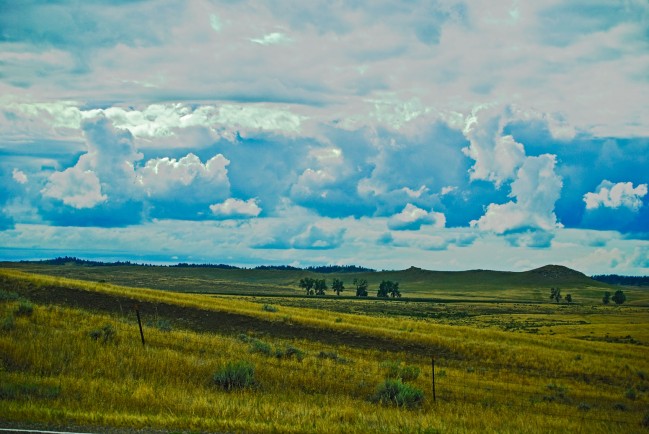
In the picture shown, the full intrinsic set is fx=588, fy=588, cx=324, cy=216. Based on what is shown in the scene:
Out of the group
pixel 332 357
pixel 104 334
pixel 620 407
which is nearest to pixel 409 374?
pixel 332 357

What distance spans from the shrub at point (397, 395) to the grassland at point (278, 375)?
0.82 ft

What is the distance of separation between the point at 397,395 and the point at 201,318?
2236 cm

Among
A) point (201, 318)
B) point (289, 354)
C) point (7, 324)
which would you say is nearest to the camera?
point (7, 324)

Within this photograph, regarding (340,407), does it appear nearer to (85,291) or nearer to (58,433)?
(58,433)

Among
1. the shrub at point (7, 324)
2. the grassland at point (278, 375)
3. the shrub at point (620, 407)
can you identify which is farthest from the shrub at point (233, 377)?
the shrub at point (620, 407)

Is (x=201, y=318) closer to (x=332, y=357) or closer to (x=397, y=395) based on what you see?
(x=332, y=357)

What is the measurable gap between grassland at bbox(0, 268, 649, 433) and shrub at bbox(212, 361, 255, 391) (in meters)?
0.29

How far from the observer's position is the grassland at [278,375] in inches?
539

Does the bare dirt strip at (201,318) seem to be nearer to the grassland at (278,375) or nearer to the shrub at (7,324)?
the grassland at (278,375)

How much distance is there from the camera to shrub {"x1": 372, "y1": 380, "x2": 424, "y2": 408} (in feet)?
59.6

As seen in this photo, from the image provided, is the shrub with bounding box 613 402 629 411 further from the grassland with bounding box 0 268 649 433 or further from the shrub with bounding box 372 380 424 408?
the shrub with bounding box 372 380 424 408

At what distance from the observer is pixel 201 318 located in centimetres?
3812

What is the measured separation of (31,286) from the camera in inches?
1583

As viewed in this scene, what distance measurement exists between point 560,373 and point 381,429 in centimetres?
2188
